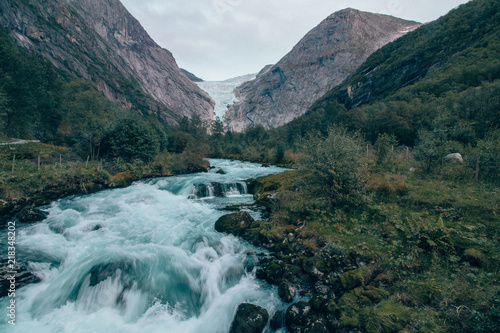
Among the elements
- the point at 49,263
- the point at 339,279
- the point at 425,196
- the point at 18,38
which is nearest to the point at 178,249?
the point at 49,263

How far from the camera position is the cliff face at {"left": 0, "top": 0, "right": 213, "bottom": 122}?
67062 mm

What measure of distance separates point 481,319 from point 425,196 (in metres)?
6.18

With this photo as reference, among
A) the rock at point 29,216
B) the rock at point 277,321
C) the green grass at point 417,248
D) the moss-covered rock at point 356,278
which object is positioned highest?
the rock at point 29,216

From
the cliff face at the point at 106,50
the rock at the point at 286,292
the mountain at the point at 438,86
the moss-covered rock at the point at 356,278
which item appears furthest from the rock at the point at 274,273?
the cliff face at the point at 106,50

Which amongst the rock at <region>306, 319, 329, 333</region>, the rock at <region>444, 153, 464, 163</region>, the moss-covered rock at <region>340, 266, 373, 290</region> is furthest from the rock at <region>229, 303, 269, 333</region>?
the rock at <region>444, 153, 464, 163</region>

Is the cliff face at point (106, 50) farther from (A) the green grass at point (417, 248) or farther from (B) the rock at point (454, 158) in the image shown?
(A) the green grass at point (417, 248)

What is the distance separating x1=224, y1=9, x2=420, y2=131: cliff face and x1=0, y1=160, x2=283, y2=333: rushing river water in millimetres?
155194

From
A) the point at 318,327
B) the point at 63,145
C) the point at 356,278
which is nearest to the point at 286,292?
the point at 318,327

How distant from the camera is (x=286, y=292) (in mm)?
5578

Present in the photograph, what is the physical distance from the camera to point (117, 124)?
957 inches

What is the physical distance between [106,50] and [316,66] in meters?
143

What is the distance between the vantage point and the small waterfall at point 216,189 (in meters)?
16.8

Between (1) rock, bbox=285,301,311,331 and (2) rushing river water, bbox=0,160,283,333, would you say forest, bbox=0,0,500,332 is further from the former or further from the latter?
(2) rushing river water, bbox=0,160,283,333

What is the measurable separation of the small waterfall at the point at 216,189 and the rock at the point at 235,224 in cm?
683
